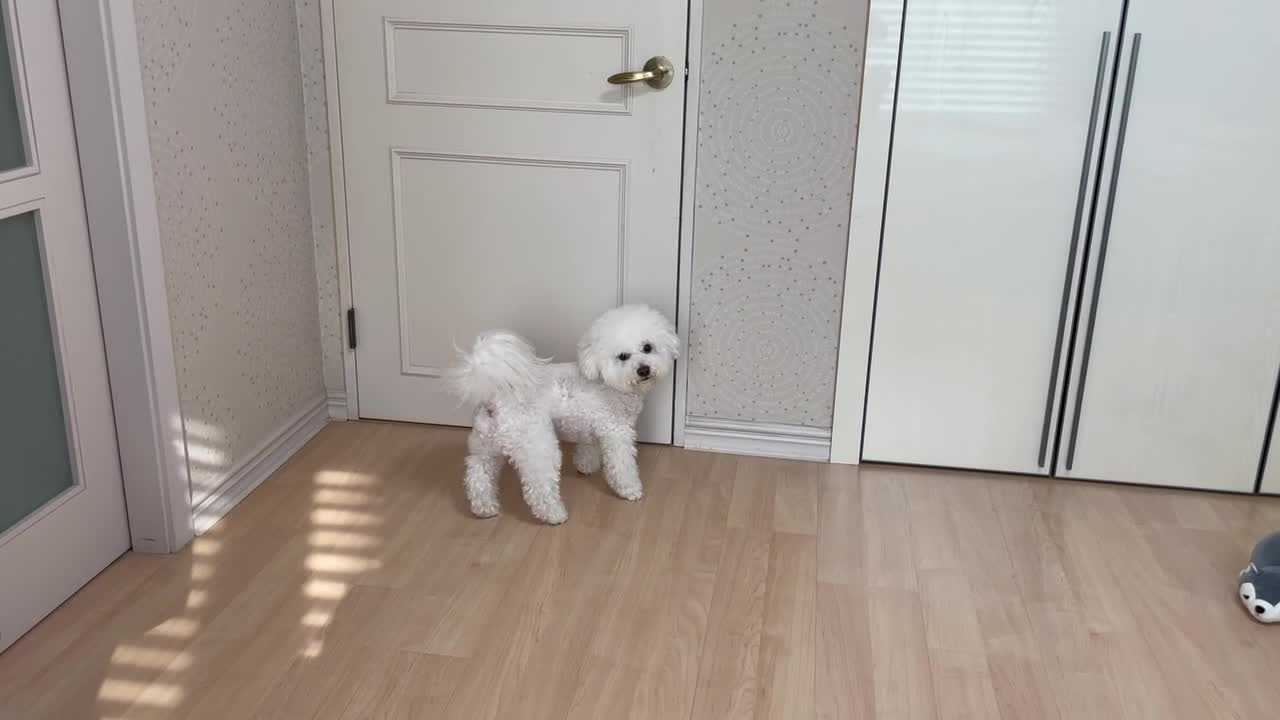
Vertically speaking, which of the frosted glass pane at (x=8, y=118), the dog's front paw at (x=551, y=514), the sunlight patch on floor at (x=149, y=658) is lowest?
the sunlight patch on floor at (x=149, y=658)

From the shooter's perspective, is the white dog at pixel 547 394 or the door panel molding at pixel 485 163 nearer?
the white dog at pixel 547 394

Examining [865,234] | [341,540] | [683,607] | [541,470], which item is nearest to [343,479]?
[341,540]

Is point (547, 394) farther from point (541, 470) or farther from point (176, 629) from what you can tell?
point (176, 629)

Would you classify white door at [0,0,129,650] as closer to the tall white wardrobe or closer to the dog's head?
the dog's head

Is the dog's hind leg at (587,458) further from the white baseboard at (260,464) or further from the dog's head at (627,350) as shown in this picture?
the white baseboard at (260,464)

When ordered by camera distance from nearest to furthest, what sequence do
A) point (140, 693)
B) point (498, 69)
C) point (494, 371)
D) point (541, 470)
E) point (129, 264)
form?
1. point (140, 693)
2. point (129, 264)
3. point (494, 371)
4. point (541, 470)
5. point (498, 69)

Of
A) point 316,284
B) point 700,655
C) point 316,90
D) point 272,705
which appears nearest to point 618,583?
point 700,655

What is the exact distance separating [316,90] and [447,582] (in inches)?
53.6

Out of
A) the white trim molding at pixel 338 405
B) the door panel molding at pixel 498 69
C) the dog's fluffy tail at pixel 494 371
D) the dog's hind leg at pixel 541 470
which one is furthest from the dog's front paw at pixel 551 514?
the door panel molding at pixel 498 69

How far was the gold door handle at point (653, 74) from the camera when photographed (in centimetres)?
269

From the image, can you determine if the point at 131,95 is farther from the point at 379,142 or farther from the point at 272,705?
the point at 272,705

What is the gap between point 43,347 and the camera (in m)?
2.13

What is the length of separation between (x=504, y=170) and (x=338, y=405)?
2.80 feet

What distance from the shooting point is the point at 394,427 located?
313 centimetres
